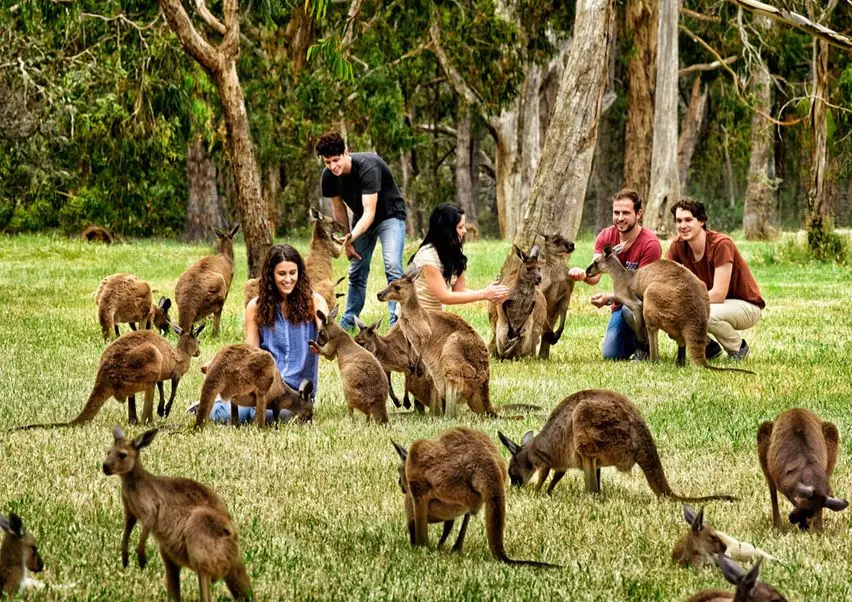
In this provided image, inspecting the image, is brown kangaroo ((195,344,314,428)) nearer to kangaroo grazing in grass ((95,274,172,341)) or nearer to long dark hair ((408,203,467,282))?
long dark hair ((408,203,467,282))

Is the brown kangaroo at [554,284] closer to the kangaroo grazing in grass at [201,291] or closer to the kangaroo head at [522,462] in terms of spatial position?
the kangaroo grazing in grass at [201,291]

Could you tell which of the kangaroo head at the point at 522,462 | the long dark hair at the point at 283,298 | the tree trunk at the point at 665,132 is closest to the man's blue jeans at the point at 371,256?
the long dark hair at the point at 283,298

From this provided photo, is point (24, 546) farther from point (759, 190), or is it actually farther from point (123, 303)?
point (759, 190)

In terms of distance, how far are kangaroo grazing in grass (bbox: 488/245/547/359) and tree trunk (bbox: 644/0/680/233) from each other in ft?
47.8

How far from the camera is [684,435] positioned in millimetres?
8148

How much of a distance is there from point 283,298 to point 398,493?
2531 millimetres

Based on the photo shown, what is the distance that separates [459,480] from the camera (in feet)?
17.3

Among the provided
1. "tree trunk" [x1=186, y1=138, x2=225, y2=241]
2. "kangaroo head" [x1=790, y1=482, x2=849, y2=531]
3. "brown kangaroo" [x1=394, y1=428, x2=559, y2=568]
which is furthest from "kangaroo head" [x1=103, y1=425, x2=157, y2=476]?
"tree trunk" [x1=186, y1=138, x2=225, y2=241]

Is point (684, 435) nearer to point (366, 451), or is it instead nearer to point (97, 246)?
point (366, 451)

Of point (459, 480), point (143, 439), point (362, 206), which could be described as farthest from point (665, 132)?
point (143, 439)

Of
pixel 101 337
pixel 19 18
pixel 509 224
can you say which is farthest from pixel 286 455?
pixel 509 224

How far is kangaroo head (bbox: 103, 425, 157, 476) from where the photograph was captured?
15.4 feet

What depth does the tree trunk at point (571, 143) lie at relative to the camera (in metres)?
13.8

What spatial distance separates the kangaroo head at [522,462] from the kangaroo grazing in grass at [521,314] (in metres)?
4.11
